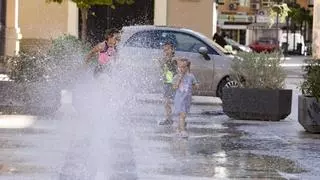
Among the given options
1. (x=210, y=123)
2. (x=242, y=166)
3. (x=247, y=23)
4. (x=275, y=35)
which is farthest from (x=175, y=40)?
(x=247, y=23)

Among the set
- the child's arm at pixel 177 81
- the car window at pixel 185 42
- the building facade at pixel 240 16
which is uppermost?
the building facade at pixel 240 16

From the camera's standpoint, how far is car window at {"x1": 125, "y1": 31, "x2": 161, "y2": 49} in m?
17.0

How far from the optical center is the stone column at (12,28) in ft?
80.5

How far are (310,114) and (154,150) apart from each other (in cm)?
341

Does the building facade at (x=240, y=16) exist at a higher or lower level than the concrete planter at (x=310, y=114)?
higher

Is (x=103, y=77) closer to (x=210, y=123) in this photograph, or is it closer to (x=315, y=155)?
(x=210, y=123)

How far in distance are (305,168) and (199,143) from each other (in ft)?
7.34

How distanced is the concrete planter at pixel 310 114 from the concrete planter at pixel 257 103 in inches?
53.1

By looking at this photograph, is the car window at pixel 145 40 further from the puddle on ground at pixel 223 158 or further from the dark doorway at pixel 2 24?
the dark doorway at pixel 2 24

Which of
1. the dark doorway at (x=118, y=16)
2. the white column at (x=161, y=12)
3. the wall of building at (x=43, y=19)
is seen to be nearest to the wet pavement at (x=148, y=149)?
the wall of building at (x=43, y=19)

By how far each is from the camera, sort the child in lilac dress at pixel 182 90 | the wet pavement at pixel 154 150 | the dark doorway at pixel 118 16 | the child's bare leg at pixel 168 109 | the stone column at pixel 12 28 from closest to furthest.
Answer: the wet pavement at pixel 154 150 < the child in lilac dress at pixel 182 90 < the child's bare leg at pixel 168 109 < the stone column at pixel 12 28 < the dark doorway at pixel 118 16

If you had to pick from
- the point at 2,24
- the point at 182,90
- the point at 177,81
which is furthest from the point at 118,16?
the point at 182,90

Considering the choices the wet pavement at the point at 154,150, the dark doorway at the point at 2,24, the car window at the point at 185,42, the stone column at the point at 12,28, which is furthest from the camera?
the stone column at the point at 12,28

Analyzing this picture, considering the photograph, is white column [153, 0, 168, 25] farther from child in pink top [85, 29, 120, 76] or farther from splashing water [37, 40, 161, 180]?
child in pink top [85, 29, 120, 76]
